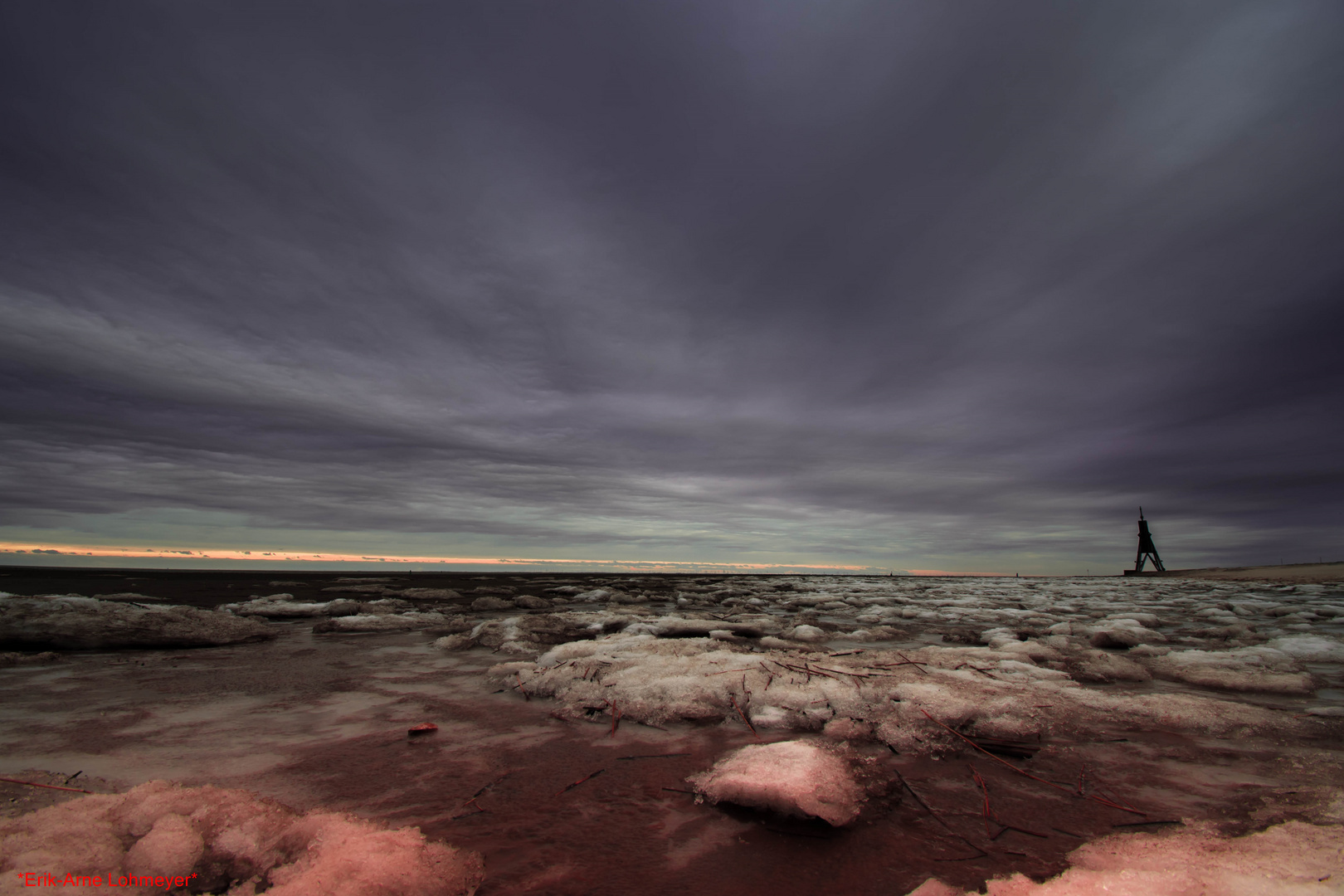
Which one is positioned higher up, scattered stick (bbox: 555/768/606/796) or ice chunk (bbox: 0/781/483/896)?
ice chunk (bbox: 0/781/483/896)

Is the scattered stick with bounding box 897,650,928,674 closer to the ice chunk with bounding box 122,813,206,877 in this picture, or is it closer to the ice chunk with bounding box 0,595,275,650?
the ice chunk with bounding box 122,813,206,877

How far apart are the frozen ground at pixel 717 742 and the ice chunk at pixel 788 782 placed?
82 mm

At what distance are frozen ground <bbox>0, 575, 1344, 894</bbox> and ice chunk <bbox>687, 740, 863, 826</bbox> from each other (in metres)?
0.08

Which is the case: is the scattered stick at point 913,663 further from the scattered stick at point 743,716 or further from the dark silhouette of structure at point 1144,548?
the dark silhouette of structure at point 1144,548

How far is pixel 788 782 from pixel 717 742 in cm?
109

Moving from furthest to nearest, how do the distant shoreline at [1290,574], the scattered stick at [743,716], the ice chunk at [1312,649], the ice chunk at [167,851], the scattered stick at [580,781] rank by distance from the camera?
the distant shoreline at [1290,574] < the ice chunk at [1312,649] < the scattered stick at [743,716] < the scattered stick at [580,781] < the ice chunk at [167,851]

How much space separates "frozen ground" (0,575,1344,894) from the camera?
91.4 inches

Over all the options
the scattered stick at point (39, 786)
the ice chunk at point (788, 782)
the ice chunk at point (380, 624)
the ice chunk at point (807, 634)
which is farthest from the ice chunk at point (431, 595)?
the ice chunk at point (788, 782)

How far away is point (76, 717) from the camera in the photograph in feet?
13.2

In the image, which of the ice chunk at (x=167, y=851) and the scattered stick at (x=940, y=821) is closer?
the ice chunk at (x=167, y=851)

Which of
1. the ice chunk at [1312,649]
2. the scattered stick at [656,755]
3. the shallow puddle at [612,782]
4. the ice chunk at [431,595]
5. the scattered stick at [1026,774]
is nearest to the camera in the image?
the shallow puddle at [612,782]

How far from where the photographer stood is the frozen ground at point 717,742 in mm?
2322

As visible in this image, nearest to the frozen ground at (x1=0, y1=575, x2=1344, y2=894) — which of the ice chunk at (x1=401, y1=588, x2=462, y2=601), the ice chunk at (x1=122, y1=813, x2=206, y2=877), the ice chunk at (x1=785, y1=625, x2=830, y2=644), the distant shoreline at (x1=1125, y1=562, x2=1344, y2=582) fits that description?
the ice chunk at (x1=122, y1=813, x2=206, y2=877)

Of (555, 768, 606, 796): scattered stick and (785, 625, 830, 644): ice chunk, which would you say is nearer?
(555, 768, 606, 796): scattered stick
